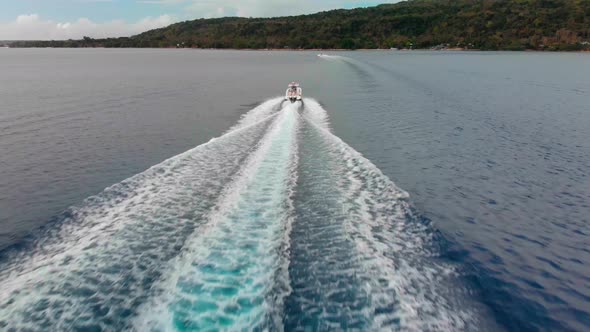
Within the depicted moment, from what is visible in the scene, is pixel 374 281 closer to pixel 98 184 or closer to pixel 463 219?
pixel 463 219

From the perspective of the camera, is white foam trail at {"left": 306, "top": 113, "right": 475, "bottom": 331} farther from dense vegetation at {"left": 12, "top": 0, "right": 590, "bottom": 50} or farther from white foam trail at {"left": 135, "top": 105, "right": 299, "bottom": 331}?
dense vegetation at {"left": 12, "top": 0, "right": 590, "bottom": 50}

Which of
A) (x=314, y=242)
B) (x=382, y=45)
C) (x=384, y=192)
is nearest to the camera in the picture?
(x=314, y=242)

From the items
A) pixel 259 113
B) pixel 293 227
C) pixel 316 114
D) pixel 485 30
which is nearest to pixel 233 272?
pixel 293 227

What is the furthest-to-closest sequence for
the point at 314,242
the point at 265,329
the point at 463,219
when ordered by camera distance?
1. the point at 463,219
2. the point at 314,242
3. the point at 265,329

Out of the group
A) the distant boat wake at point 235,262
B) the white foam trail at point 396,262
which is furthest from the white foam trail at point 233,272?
the white foam trail at point 396,262

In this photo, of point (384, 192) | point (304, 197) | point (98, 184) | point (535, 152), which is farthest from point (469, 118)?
point (98, 184)

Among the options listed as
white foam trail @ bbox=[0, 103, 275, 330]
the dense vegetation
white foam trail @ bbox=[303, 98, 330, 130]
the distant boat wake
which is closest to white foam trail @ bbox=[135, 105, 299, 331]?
the distant boat wake

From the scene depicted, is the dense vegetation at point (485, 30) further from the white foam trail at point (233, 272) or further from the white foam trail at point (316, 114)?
the white foam trail at point (233, 272)
